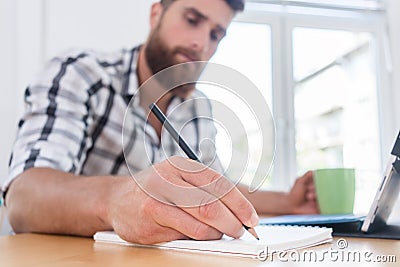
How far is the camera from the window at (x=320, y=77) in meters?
2.48

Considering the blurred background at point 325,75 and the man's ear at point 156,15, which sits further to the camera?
the blurred background at point 325,75

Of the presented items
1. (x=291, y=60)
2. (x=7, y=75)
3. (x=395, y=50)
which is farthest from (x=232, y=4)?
(x=395, y=50)

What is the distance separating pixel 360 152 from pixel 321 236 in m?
2.24

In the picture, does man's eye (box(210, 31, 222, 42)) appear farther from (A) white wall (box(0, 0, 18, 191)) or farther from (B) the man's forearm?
(A) white wall (box(0, 0, 18, 191))

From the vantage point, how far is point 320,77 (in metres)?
2.58

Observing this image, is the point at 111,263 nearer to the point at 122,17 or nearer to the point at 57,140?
the point at 57,140

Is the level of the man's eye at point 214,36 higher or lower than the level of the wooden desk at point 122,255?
higher

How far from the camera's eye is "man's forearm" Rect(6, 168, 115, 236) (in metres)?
0.62

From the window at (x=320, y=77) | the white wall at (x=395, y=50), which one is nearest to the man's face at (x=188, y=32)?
the window at (x=320, y=77)

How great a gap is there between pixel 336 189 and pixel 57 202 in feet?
1.73

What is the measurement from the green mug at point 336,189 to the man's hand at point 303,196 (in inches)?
5.6

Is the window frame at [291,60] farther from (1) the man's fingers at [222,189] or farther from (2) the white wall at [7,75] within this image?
(1) the man's fingers at [222,189]

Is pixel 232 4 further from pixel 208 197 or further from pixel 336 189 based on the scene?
pixel 208 197

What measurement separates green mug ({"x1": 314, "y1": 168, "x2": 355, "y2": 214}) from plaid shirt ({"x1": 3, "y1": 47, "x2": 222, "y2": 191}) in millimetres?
246
